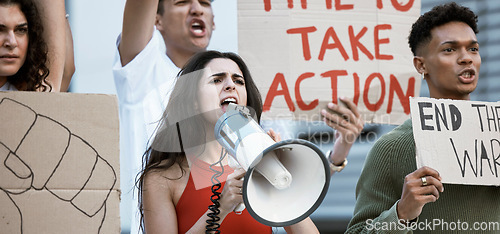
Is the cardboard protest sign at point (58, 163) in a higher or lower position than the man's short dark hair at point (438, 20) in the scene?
lower

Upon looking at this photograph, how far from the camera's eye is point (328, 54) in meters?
3.02

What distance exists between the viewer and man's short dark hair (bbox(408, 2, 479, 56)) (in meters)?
2.79

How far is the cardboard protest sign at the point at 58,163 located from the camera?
1.79 meters

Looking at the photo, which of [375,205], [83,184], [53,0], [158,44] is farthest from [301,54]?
[83,184]

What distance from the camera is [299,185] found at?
1937 mm

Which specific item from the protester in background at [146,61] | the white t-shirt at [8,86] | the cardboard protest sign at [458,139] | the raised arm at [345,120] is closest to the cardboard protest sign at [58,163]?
the white t-shirt at [8,86]

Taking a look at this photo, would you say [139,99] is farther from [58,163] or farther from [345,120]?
[58,163]

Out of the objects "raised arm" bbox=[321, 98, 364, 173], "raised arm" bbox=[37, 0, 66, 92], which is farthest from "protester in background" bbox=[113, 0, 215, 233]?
"raised arm" bbox=[321, 98, 364, 173]

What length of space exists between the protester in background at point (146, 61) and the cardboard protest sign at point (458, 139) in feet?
3.23

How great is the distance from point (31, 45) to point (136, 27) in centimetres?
62

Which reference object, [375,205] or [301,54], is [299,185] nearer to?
[375,205]

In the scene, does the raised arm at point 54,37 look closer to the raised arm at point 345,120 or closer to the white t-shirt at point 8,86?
the white t-shirt at point 8,86

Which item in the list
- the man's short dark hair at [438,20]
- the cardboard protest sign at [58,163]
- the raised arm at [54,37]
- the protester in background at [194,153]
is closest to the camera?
the cardboard protest sign at [58,163]

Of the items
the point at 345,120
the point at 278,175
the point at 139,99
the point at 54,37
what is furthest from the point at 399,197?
the point at 54,37
